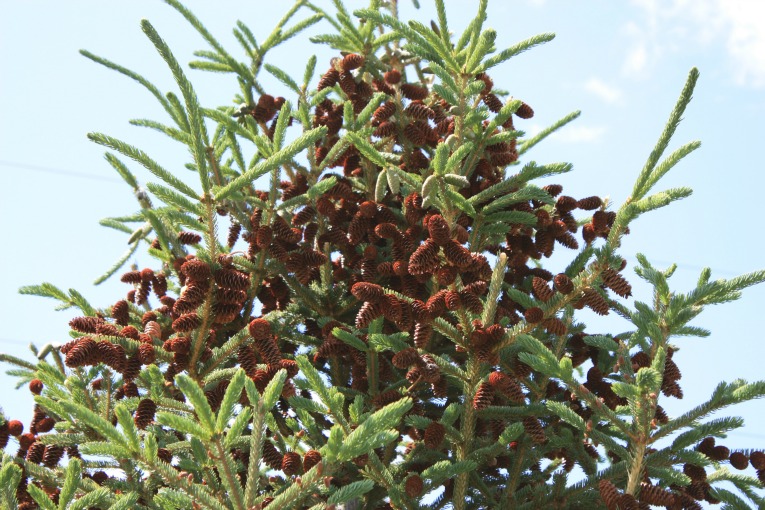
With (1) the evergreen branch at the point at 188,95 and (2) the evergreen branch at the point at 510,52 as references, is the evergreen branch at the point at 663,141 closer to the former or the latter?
(2) the evergreen branch at the point at 510,52

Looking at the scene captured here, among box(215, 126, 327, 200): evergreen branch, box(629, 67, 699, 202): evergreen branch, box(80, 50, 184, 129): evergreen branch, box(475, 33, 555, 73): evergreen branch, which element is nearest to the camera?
box(629, 67, 699, 202): evergreen branch

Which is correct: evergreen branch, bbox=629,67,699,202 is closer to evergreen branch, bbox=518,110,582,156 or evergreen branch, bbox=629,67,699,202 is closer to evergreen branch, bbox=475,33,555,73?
evergreen branch, bbox=475,33,555,73

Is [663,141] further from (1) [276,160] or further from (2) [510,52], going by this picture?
(1) [276,160]

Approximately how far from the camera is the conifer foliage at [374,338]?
2.87 meters

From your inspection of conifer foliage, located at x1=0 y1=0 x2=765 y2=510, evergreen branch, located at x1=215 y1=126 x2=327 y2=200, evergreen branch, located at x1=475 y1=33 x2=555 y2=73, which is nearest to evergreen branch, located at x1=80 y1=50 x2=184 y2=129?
conifer foliage, located at x1=0 y1=0 x2=765 y2=510

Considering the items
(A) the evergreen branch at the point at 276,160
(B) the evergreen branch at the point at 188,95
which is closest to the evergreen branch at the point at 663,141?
(A) the evergreen branch at the point at 276,160

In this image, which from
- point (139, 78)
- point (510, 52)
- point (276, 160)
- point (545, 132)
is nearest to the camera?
point (276, 160)

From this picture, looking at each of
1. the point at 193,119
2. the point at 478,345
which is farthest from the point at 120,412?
A: the point at 478,345

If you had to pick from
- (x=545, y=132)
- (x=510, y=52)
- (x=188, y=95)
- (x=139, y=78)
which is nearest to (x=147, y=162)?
(x=188, y=95)

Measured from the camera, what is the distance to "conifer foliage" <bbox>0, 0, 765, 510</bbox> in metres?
2.87

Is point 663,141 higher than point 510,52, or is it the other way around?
point 510,52

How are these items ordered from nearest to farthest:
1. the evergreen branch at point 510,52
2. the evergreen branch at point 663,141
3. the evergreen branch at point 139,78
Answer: the evergreen branch at point 663,141 < the evergreen branch at point 510,52 < the evergreen branch at point 139,78

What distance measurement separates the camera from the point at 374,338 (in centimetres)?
326

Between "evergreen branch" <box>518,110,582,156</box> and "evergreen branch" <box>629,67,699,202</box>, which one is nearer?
"evergreen branch" <box>629,67,699,202</box>
